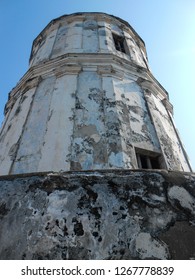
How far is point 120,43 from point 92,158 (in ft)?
22.4

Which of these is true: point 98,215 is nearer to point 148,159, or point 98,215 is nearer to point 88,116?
point 148,159

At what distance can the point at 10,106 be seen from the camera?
29.0 ft

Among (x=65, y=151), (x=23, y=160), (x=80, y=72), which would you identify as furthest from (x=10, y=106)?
(x=65, y=151)

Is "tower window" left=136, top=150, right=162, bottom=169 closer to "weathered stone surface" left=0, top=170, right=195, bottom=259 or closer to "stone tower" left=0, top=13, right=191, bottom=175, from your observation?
"stone tower" left=0, top=13, right=191, bottom=175

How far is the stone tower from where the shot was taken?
5562mm

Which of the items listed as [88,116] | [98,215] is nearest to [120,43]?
[88,116]

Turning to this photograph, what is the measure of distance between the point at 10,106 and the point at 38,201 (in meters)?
7.24

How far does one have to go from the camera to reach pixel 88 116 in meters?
6.32

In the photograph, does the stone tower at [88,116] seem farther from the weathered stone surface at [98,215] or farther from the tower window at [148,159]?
the weathered stone surface at [98,215]

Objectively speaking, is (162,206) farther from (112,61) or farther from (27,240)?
(112,61)

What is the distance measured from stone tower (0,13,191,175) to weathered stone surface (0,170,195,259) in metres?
2.80

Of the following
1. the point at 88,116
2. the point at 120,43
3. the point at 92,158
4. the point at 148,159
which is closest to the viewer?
the point at 92,158

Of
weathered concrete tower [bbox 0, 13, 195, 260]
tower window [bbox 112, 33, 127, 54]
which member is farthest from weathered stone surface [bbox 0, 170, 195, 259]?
tower window [bbox 112, 33, 127, 54]

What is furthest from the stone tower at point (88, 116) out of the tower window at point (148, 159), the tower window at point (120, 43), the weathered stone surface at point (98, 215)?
the weathered stone surface at point (98, 215)
